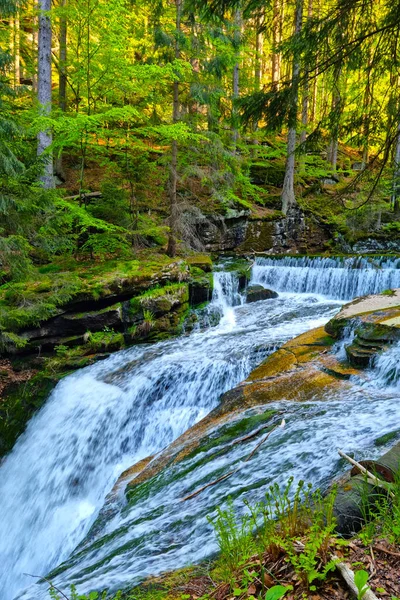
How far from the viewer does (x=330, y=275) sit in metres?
13.2

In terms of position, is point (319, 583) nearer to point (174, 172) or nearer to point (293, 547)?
point (293, 547)

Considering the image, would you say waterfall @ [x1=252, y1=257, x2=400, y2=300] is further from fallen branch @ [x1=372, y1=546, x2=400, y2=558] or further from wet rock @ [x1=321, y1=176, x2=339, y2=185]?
fallen branch @ [x1=372, y1=546, x2=400, y2=558]

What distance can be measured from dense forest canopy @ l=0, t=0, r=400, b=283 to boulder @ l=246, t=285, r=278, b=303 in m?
2.97

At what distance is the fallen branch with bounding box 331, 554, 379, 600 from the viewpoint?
162 centimetres

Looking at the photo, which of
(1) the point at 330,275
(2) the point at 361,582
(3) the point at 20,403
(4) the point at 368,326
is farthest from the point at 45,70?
(2) the point at 361,582

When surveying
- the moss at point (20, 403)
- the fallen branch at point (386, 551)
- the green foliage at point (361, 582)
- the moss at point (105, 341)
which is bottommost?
the moss at point (20, 403)

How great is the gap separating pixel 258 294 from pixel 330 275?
267 centimetres

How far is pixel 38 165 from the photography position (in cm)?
702

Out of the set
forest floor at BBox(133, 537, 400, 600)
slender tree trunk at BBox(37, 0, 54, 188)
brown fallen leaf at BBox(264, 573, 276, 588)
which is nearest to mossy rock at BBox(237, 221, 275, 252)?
slender tree trunk at BBox(37, 0, 54, 188)

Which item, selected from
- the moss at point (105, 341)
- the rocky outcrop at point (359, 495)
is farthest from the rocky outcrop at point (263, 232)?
the rocky outcrop at point (359, 495)

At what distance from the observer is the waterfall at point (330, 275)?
41.2 ft

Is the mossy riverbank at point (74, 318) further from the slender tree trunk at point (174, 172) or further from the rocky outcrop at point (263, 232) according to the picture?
the rocky outcrop at point (263, 232)

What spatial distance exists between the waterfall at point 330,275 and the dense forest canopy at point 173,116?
113 inches

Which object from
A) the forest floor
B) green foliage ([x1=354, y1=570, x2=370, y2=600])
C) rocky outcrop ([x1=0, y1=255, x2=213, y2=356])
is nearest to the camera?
green foliage ([x1=354, y1=570, x2=370, y2=600])
